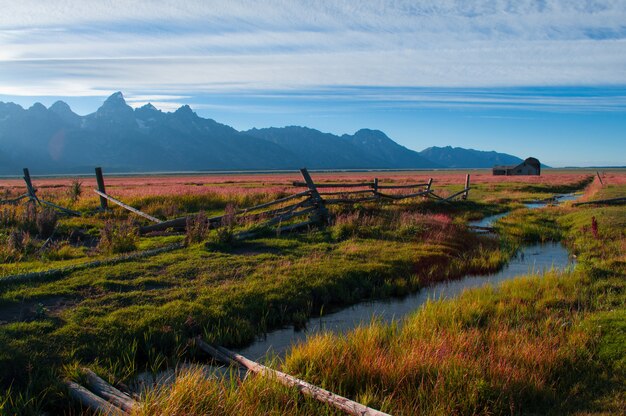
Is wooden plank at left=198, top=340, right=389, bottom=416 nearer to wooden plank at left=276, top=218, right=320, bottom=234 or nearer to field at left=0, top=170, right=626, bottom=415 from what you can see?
field at left=0, top=170, right=626, bottom=415

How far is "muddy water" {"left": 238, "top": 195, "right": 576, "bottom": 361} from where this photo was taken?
301 inches

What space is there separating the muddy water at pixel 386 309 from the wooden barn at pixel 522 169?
79.7 meters

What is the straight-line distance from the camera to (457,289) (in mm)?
10852

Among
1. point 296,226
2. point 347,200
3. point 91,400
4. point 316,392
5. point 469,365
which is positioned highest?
point 347,200

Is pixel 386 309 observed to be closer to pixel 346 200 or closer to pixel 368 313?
pixel 368 313

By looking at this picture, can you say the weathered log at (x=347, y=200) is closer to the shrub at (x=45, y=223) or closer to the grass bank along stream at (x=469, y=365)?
the shrub at (x=45, y=223)

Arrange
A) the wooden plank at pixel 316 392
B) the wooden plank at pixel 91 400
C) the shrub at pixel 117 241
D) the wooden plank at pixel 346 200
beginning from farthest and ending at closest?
the wooden plank at pixel 346 200
the shrub at pixel 117 241
the wooden plank at pixel 91 400
the wooden plank at pixel 316 392

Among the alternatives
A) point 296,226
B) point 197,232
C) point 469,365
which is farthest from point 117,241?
point 469,365

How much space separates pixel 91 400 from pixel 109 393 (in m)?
0.20

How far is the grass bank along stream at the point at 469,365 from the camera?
5.21 metres

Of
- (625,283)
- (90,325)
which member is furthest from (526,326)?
(90,325)

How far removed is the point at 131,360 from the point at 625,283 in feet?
31.7

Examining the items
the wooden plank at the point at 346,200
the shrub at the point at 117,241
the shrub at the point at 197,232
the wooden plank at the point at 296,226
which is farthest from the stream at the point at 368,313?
the wooden plank at the point at 346,200

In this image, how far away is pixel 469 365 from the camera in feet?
19.0
